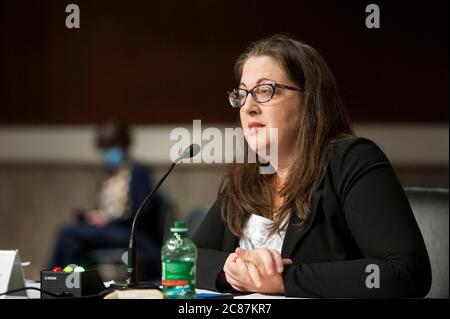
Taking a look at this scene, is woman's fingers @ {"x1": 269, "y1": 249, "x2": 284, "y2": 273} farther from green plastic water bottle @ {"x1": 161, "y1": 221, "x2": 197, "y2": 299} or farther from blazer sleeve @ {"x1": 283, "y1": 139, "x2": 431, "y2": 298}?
green plastic water bottle @ {"x1": 161, "y1": 221, "x2": 197, "y2": 299}

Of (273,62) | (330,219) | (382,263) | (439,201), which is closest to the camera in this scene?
(382,263)

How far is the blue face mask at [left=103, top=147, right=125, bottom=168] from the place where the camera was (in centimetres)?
487

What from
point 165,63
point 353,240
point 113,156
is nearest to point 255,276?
point 353,240

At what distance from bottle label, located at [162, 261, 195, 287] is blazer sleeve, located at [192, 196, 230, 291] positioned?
8.9 inches

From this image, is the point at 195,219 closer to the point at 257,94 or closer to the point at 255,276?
the point at 257,94

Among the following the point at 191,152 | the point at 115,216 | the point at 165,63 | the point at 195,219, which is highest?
the point at 165,63

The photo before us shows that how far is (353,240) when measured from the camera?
74.4 inches

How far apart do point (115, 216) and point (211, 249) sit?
282cm

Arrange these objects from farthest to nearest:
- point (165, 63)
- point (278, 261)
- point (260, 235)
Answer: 1. point (165, 63)
2. point (260, 235)
3. point (278, 261)
